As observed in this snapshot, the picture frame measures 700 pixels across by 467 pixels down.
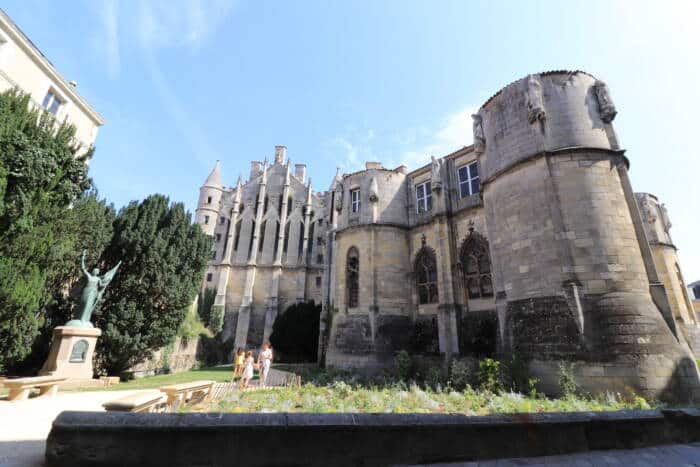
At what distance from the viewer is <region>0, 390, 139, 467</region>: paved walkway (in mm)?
3053

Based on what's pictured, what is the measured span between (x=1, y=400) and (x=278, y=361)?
19.5 metres

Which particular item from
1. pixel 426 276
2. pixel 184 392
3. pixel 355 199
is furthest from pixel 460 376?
pixel 355 199

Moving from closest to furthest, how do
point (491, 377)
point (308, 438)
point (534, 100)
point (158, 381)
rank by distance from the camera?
point (308, 438)
point (491, 377)
point (534, 100)
point (158, 381)

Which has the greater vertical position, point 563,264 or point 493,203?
point 493,203

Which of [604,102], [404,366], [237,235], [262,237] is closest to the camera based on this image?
[604,102]

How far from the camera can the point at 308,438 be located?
8.70ft

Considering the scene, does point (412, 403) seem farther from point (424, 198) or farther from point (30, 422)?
point (424, 198)

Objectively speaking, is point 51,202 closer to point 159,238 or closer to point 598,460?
point 159,238

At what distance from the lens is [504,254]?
10.4m

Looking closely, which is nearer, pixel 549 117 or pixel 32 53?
pixel 549 117

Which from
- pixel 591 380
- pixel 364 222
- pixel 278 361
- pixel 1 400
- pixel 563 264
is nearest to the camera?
pixel 1 400

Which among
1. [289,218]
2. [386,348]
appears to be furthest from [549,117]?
[289,218]

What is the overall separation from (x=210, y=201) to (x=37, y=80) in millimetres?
22141

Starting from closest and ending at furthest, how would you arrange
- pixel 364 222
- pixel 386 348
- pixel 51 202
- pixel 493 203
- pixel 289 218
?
1. pixel 51 202
2. pixel 493 203
3. pixel 386 348
4. pixel 364 222
5. pixel 289 218
